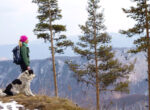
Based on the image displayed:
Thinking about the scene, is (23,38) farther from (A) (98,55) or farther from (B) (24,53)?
(A) (98,55)

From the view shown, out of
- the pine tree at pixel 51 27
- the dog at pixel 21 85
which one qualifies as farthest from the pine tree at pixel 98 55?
the dog at pixel 21 85

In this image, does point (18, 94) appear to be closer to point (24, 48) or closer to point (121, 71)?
point (24, 48)

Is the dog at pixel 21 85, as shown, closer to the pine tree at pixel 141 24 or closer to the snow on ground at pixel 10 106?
the snow on ground at pixel 10 106

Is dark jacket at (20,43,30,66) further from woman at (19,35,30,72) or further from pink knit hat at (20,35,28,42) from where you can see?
pink knit hat at (20,35,28,42)

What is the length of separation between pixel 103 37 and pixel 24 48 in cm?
1753

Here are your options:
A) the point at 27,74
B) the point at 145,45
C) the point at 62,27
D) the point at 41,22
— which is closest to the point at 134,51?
the point at 145,45

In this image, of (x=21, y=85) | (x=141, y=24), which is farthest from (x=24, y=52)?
(x=141, y=24)

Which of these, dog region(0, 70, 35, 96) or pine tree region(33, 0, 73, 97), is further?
pine tree region(33, 0, 73, 97)

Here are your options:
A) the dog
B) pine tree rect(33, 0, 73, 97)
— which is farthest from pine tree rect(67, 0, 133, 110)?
the dog

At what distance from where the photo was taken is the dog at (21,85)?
33.0 ft

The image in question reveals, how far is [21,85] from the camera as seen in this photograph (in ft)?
33.7

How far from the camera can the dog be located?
396 inches

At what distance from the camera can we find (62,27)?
1015 inches

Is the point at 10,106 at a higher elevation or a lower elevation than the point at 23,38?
Answer: lower
